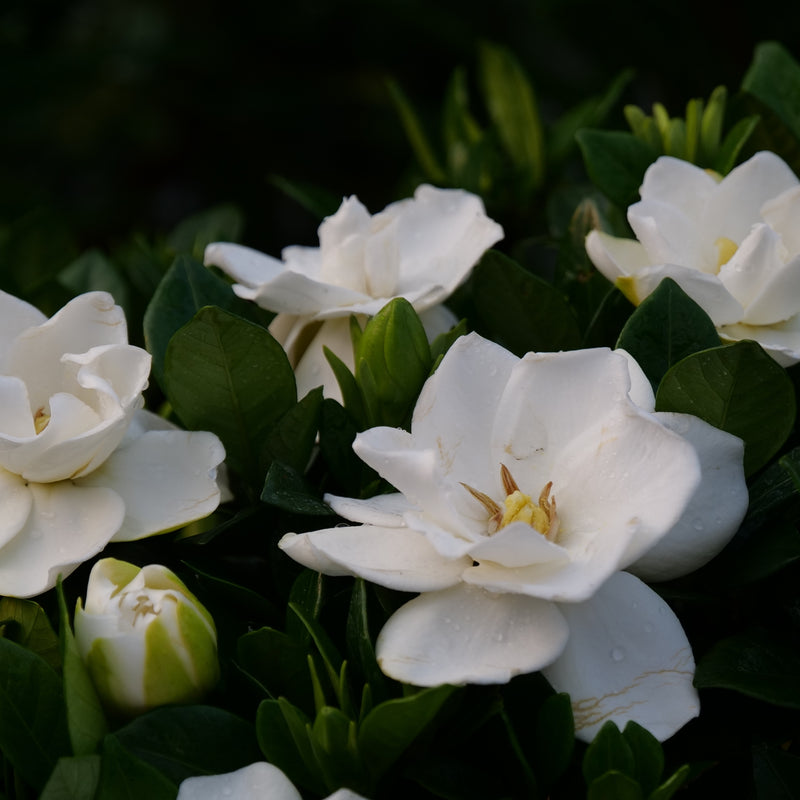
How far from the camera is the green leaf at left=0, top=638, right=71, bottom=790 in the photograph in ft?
2.87

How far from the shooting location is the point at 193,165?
4770 mm

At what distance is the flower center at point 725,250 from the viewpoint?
119 centimetres

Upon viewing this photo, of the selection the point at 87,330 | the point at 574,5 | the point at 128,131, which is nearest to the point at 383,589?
the point at 87,330

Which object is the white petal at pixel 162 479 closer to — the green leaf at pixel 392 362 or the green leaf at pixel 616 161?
the green leaf at pixel 392 362

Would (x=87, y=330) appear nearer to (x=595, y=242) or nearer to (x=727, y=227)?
(x=595, y=242)

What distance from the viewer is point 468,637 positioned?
33.4 inches

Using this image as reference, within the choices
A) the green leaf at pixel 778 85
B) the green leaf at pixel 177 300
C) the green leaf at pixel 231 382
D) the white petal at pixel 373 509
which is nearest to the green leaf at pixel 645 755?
the white petal at pixel 373 509

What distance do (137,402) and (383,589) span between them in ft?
0.95

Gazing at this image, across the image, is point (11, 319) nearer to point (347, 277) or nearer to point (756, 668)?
point (347, 277)

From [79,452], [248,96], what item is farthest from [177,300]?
[248,96]

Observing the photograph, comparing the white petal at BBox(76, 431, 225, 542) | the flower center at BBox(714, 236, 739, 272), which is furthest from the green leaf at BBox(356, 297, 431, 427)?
the flower center at BBox(714, 236, 739, 272)

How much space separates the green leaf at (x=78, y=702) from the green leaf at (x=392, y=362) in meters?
0.33

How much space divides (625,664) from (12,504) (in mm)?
546

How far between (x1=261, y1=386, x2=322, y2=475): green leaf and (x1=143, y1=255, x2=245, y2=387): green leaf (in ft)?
0.47
